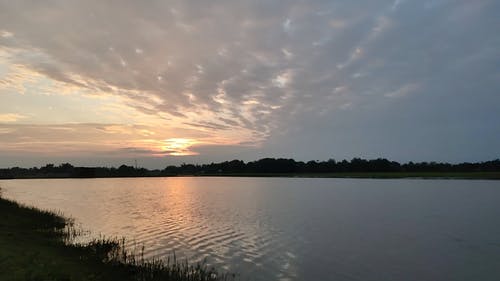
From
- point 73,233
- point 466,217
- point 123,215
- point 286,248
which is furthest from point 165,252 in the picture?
point 466,217

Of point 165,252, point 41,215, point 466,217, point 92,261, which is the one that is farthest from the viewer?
point 466,217

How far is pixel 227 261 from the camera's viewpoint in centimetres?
2061

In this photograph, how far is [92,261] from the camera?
18.3m

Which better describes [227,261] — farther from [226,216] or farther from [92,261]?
[226,216]

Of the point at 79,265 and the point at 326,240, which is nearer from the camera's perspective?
the point at 79,265

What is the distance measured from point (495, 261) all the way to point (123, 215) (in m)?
33.9

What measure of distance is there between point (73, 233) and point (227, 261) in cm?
1438

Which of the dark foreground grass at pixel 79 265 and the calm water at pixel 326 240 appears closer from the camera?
the dark foreground grass at pixel 79 265

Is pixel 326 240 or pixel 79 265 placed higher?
pixel 79 265

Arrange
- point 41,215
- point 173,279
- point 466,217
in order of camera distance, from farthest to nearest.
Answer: point 466,217
point 41,215
point 173,279

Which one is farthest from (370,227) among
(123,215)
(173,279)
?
(123,215)

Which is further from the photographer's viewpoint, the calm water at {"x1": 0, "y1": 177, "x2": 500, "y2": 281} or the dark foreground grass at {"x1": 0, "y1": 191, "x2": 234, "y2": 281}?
the calm water at {"x1": 0, "y1": 177, "x2": 500, "y2": 281}

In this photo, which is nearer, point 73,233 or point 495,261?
point 495,261

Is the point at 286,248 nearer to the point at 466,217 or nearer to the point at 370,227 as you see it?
the point at 370,227
